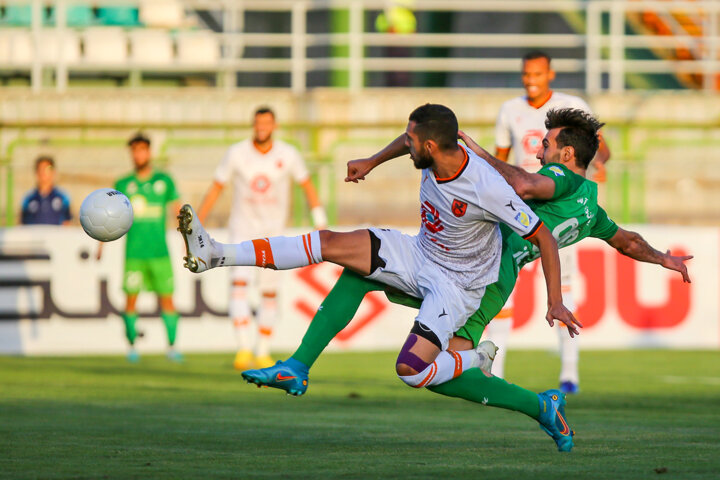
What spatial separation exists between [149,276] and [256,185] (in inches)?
62.3

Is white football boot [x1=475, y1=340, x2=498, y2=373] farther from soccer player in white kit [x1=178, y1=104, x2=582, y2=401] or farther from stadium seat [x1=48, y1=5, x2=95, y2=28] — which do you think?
stadium seat [x1=48, y1=5, x2=95, y2=28]

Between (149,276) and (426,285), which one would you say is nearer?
(426,285)

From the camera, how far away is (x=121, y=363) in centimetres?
1238

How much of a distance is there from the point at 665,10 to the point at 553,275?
49.5ft

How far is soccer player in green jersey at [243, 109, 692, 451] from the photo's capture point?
21.2 ft

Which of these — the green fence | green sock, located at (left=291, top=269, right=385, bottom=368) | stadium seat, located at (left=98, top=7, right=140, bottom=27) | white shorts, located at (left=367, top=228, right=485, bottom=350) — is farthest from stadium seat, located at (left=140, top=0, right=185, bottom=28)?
white shorts, located at (left=367, top=228, right=485, bottom=350)

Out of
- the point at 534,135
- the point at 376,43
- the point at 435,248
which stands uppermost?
the point at 376,43

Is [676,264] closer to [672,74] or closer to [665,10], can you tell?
[665,10]

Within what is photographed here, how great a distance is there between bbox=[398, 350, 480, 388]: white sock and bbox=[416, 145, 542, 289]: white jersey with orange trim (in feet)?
1.15

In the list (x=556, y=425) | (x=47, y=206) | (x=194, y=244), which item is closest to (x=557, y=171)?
(x=556, y=425)

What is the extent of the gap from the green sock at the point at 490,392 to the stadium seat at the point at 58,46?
12.8 meters

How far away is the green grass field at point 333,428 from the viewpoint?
5.84 meters

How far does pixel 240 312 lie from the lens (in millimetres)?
12266

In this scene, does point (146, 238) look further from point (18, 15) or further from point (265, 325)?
point (18, 15)
